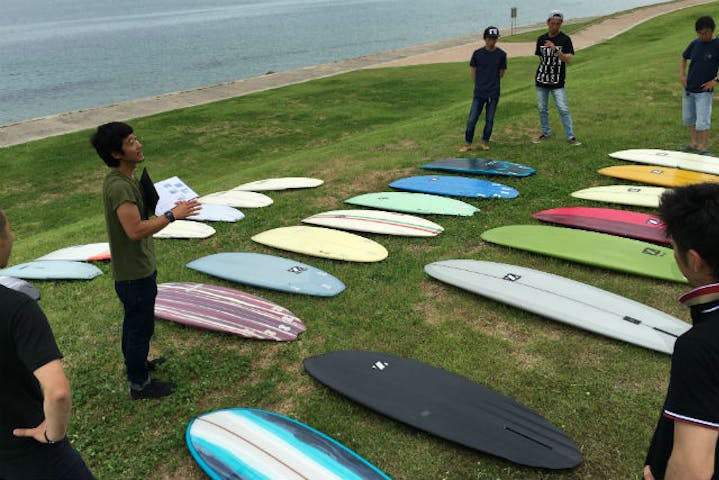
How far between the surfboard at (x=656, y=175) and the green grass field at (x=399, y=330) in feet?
0.90

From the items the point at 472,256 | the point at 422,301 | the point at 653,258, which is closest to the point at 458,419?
the point at 422,301

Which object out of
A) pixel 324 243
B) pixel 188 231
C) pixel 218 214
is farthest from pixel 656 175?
pixel 188 231

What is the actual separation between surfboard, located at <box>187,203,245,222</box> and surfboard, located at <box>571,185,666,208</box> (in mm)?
4587

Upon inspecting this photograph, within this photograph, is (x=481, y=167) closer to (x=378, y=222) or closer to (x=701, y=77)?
(x=378, y=222)

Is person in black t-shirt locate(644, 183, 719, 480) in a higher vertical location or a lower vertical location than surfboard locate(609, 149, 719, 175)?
higher

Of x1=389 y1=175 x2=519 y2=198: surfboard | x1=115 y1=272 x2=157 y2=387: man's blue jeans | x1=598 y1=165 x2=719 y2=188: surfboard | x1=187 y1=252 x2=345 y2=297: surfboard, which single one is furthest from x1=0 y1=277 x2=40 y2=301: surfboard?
x1=598 y1=165 x2=719 y2=188: surfboard

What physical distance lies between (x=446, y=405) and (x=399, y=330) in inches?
39.9

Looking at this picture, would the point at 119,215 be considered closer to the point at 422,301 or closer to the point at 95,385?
the point at 95,385

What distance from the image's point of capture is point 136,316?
338 centimetres

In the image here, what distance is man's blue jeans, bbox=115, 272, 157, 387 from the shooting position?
3312 mm

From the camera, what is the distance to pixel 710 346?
4.79 feet

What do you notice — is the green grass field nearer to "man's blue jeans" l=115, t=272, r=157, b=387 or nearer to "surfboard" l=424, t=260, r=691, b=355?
"surfboard" l=424, t=260, r=691, b=355

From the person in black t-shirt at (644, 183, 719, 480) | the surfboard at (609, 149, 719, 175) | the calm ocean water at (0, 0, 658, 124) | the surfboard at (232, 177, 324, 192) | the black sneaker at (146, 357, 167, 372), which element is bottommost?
the black sneaker at (146, 357, 167, 372)

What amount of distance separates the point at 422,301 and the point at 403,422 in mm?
1568
